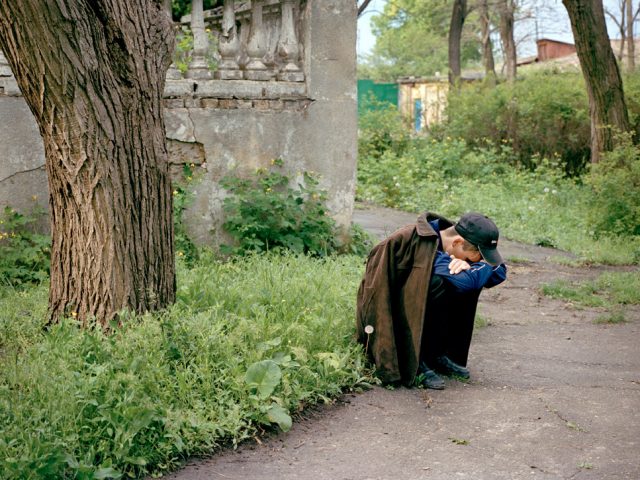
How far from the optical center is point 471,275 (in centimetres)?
521

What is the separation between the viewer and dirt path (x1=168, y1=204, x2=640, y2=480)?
13.8 feet

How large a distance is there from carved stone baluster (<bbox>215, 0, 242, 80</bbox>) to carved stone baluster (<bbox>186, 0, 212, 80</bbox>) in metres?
0.15

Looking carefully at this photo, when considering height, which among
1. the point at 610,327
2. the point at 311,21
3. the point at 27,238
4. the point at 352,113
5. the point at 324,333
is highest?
the point at 311,21

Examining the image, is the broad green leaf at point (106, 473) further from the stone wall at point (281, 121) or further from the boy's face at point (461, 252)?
the stone wall at point (281, 121)

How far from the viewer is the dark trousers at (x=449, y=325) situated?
5.45m

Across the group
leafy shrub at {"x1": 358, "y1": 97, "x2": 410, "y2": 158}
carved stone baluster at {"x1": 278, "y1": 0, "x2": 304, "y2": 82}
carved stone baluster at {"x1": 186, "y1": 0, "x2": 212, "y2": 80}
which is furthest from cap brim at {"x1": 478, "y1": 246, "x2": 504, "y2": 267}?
leafy shrub at {"x1": 358, "y1": 97, "x2": 410, "y2": 158}

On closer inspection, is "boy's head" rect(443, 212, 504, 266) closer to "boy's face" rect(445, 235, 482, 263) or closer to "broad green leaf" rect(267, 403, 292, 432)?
"boy's face" rect(445, 235, 482, 263)

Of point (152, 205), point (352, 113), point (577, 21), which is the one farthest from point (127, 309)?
point (577, 21)

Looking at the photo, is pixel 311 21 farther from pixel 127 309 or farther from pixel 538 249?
pixel 538 249

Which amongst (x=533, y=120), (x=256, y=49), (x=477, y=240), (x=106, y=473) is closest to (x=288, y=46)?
(x=256, y=49)

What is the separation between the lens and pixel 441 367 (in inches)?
228

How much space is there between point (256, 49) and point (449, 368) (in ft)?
13.0

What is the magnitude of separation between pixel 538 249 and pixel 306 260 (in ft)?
15.7

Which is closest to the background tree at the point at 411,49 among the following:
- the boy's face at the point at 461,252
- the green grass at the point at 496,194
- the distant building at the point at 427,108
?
the distant building at the point at 427,108
